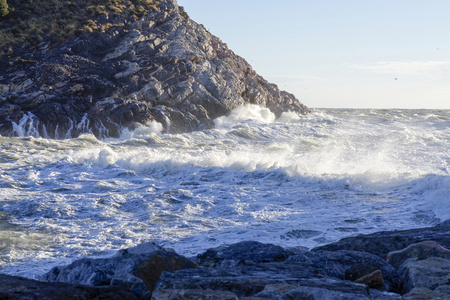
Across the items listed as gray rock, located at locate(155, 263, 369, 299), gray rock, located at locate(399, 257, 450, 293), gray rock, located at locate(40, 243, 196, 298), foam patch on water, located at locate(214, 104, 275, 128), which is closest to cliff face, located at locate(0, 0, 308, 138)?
foam patch on water, located at locate(214, 104, 275, 128)

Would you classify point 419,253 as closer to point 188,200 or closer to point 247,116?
point 188,200

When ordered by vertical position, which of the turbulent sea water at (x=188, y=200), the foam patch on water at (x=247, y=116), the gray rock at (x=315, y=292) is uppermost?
the foam patch on water at (x=247, y=116)

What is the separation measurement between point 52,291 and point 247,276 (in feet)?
5.55

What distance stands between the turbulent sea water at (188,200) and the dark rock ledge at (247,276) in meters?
2.56

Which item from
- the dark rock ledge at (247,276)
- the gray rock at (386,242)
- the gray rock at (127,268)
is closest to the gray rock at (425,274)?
the dark rock ledge at (247,276)

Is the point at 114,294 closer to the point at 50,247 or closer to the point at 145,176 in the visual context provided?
the point at 50,247

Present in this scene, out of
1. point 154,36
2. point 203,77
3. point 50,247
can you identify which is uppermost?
point 154,36

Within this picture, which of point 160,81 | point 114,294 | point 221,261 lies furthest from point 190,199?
point 160,81

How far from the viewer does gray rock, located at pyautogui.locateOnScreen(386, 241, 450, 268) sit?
566 cm

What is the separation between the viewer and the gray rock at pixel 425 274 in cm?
430

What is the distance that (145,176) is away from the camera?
15500 mm

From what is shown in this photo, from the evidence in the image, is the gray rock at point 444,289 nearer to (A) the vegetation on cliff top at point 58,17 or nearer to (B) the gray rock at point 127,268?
(B) the gray rock at point 127,268

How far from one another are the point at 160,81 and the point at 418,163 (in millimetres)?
17955

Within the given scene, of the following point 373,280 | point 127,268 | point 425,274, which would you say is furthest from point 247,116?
point 127,268
